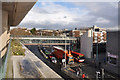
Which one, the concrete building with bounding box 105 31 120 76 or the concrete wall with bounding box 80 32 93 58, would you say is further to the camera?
the concrete wall with bounding box 80 32 93 58

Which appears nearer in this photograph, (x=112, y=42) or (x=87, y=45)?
(x=112, y=42)

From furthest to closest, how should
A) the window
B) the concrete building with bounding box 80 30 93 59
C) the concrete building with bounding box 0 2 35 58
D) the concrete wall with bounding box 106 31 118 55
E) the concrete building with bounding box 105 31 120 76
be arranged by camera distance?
the concrete building with bounding box 80 30 93 59
the window
the concrete wall with bounding box 106 31 118 55
the concrete building with bounding box 105 31 120 76
the concrete building with bounding box 0 2 35 58

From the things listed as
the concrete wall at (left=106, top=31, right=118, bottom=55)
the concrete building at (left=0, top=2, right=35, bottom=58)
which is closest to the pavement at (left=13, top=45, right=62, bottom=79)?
the concrete building at (left=0, top=2, right=35, bottom=58)

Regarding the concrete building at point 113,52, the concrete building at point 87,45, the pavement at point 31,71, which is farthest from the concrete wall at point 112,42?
Answer: the pavement at point 31,71

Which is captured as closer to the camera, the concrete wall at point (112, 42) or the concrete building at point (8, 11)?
the concrete building at point (8, 11)

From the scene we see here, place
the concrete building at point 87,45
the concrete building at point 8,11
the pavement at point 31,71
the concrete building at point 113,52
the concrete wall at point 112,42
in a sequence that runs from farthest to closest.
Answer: the concrete building at point 87,45 < the concrete wall at point 112,42 < the concrete building at point 113,52 < the pavement at point 31,71 < the concrete building at point 8,11

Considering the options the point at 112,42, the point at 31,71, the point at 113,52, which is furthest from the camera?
the point at 112,42

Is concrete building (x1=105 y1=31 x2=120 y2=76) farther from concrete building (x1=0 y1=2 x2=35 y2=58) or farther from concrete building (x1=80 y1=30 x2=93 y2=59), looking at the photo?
concrete building (x1=0 y1=2 x2=35 y2=58)

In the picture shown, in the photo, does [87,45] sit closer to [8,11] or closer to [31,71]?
[31,71]

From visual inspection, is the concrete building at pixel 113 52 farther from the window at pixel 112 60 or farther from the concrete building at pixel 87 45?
the concrete building at pixel 87 45

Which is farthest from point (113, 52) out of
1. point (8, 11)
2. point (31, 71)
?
point (8, 11)

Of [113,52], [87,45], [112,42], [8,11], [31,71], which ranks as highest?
[8,11]

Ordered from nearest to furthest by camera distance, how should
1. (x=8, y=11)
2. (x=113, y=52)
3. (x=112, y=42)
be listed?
(x=8, y=11) → (x=113, y=52) → (x=112, y=42)

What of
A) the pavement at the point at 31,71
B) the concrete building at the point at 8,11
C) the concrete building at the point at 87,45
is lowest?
the pavement at the point at 31,71
